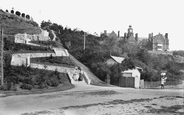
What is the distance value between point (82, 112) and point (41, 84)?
10.5 meters

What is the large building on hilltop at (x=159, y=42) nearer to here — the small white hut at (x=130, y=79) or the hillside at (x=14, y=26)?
the hillside at (x=14, y=26)

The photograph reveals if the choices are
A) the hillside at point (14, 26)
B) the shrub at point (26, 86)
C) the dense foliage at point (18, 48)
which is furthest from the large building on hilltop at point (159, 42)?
the shrub at point (26, 86)

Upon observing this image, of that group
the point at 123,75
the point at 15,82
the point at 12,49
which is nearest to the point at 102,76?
the point at 123,75

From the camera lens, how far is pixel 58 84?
22.3 meters

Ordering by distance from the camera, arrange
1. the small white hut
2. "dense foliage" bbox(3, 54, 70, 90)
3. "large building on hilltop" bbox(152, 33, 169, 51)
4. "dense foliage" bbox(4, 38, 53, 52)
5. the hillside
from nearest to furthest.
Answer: "dense foliage" bbox(3, 54, 70, 90) → the small white hut → "dense foliage" bbox(4, 38, 53, 52) → the hillside → "large building on hilltop" bbox(152, 33, 169, 51)

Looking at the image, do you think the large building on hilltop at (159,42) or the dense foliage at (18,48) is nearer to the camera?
the dense foliage at (18,48)

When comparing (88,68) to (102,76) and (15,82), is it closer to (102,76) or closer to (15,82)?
(102,76)

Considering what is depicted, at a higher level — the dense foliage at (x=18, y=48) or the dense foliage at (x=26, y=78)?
the dense foliage at (x=18, y=48)

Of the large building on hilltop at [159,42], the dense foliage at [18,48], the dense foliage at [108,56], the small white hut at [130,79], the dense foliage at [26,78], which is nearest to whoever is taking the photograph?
the dense foliage at [26,78]

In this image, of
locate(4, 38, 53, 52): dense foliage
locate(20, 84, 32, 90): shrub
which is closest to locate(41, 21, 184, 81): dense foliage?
locate(4, 38, 53, 52): dense foliage

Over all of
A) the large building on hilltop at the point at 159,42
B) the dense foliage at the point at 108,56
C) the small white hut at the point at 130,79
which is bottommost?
the small white hut at the point at 130,79

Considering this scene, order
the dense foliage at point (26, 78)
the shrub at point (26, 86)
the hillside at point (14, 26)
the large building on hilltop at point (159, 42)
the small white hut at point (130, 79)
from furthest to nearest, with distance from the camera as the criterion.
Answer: the large building on hilltop at point (159, 42), the hillside at point (14, 26), the small white hut at point (130, 79), the dense foliage at point (26, 78), the shrub at point (26, 86)

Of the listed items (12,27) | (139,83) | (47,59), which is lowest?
(139,83)

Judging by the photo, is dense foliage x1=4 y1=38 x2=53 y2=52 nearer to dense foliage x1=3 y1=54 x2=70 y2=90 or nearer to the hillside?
dense foliage x1=3 y1=54 x2=70 y2=90
